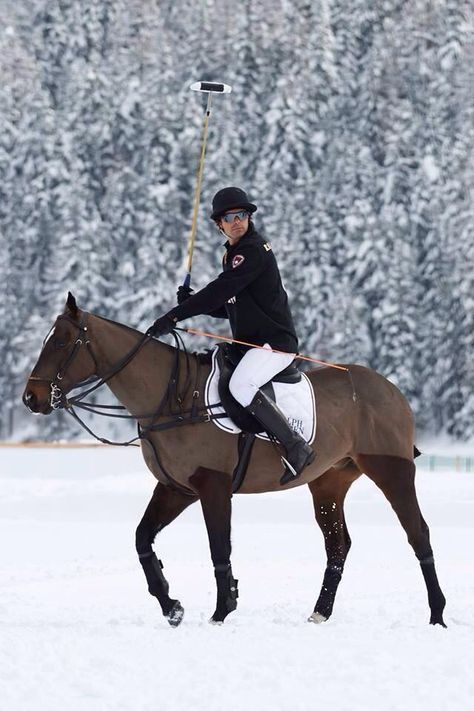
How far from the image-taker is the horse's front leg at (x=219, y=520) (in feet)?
32.0

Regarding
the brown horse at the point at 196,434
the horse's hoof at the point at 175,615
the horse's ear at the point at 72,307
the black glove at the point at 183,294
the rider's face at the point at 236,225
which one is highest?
the rider's face at the point at 236,225

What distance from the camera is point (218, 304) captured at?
396 inches

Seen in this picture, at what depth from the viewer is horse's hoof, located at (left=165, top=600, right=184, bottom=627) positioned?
33.0ft

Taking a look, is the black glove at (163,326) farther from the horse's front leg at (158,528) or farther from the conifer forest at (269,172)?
the conifer forest at (269,172)

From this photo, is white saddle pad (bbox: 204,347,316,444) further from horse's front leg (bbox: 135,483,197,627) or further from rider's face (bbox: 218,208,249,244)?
rider's face (bbox: 218,208,249,244)

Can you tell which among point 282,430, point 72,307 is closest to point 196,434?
point 282,430

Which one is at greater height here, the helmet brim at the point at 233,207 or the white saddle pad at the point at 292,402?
the helmet brim at the point at 233,207

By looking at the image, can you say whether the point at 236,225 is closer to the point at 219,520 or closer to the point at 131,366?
the point at 131,366

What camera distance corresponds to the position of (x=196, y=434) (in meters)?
9.88

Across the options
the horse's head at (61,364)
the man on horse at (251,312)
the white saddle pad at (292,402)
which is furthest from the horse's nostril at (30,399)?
the white saddle pad at (292,402)

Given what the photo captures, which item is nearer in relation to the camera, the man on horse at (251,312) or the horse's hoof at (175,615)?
the man on horse at (251,312)

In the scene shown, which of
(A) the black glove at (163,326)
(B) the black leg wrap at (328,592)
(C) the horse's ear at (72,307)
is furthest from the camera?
(B) the black leg wrap at (328,592)

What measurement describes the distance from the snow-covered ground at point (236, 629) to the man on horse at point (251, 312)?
66.3 inches

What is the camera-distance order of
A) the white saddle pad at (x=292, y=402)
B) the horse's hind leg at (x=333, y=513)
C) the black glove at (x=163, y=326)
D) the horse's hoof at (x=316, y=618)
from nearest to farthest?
the black glove at (x=163, y=326), the white saddle pad at (x=292, y=402), the horse's hoof at (x=316, y=618), the horse's hind leg at (x=333, y=513)
